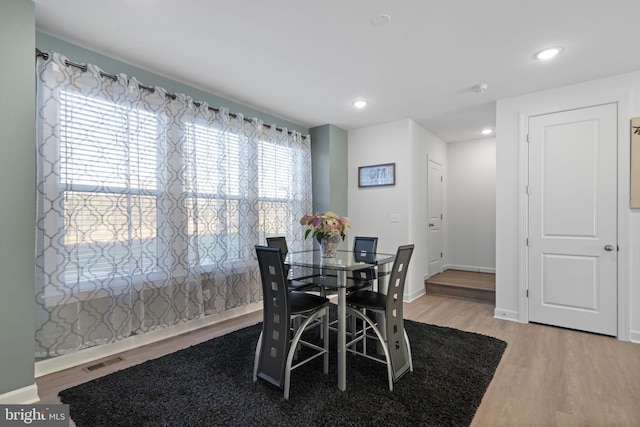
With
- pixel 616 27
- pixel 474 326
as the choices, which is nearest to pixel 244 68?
pixel 616 27

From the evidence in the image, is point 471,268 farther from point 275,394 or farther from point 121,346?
point 121,346

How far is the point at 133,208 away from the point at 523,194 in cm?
393

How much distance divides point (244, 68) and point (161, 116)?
902 millimetres

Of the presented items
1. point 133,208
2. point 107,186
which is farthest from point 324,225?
point 107,186

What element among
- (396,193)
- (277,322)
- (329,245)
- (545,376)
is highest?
(396,193)

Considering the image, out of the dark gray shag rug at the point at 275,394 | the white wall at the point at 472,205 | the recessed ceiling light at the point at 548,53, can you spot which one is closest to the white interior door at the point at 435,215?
the white wall at the point at 472,205

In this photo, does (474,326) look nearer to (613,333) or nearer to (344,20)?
(613,333)

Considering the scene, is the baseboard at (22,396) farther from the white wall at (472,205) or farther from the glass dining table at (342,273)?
the white wall at (472,205)

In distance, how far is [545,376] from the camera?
2.27m

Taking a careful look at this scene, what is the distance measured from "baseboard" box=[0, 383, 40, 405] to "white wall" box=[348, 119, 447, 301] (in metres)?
3.83

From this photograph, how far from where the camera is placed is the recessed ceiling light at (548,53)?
8.25 feet

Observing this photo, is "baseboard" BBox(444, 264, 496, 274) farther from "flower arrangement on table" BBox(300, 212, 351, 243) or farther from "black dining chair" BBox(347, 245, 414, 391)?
"flower arrangement on table" BBox(300, 212, 351, 243)

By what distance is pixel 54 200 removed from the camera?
228cm

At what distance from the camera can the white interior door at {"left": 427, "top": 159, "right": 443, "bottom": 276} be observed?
16.8ft
